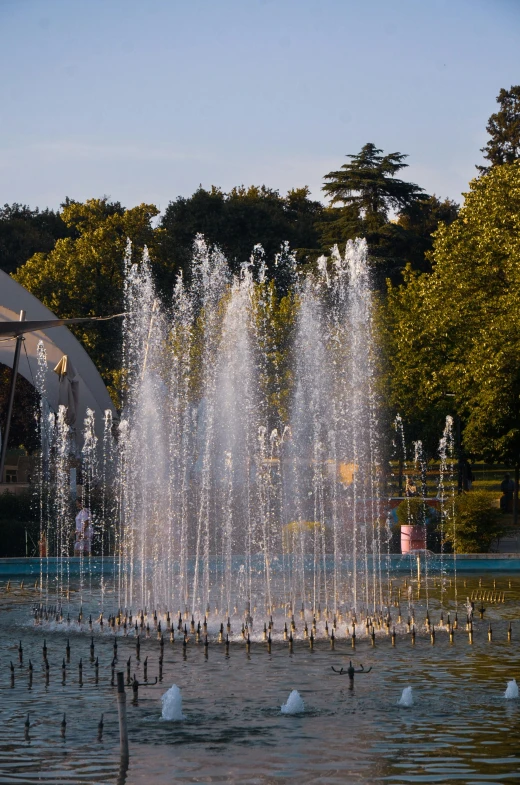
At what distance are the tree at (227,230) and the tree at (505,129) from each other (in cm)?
1116

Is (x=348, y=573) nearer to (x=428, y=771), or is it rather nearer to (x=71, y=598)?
(x=71, y=598)

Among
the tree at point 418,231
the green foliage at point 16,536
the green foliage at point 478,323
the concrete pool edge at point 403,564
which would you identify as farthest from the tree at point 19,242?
the concrete pool edge at point 403,564

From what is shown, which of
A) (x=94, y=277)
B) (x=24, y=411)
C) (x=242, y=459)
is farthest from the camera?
(x=94, y=277)

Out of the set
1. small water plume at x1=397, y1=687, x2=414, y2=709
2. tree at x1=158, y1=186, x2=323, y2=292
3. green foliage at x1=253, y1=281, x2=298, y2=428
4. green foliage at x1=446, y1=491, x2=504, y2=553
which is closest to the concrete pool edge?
green foliage at x1=446, y1=491, x2=504, y2=553

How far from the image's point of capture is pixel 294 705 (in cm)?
A: 986

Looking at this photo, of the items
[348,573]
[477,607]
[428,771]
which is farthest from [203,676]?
[348,573]

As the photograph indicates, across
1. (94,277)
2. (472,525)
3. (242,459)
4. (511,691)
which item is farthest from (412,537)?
(94,277)

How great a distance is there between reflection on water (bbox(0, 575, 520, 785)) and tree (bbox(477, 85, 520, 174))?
161ft

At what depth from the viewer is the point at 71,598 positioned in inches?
757

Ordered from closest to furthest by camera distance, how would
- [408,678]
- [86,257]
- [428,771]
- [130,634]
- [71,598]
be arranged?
[428,771] < [408,678] < [130,634] < [71,598] < [86,257]

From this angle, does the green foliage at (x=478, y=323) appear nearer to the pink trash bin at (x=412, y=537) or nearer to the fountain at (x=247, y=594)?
the fountain at (x=247, y=594)

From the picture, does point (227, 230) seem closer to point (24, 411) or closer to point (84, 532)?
point (24, 411)

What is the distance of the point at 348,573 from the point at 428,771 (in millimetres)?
14426

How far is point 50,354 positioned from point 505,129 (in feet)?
107
